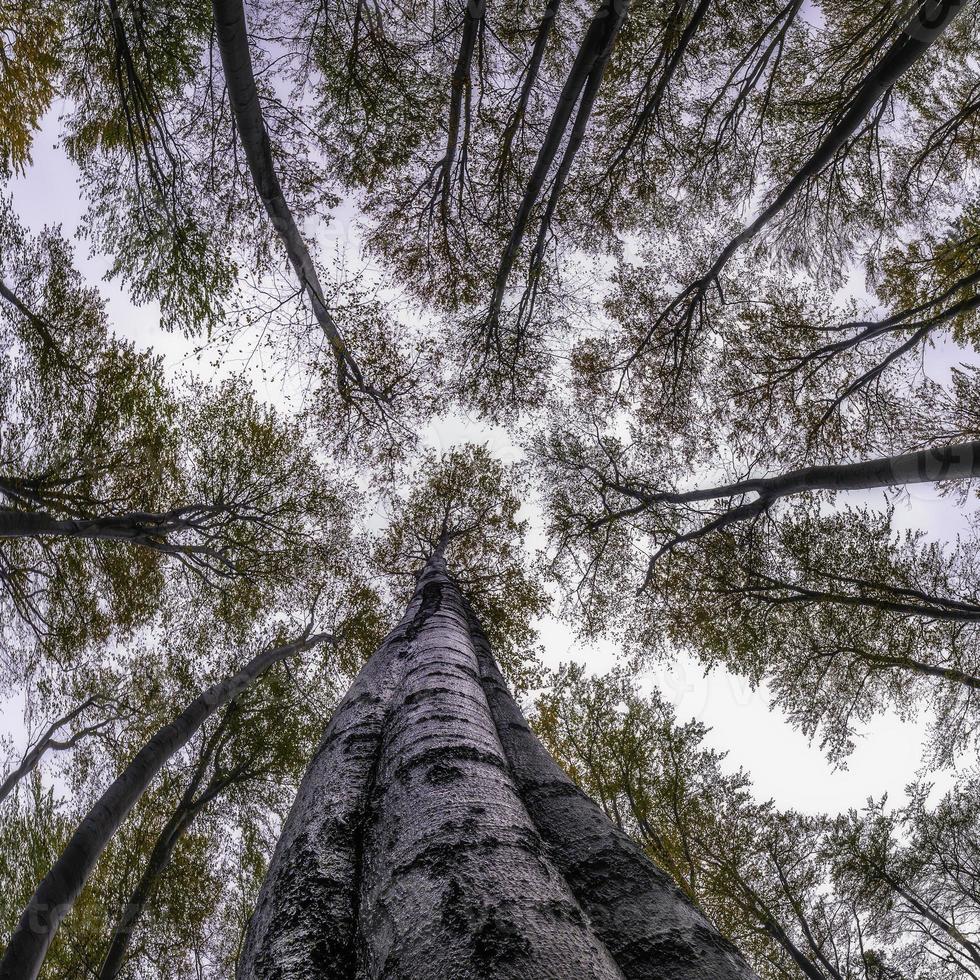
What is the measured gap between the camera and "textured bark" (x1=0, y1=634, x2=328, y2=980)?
3400mm

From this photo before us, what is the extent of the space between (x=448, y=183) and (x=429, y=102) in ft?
2.81

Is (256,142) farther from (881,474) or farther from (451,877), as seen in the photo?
(881,474)

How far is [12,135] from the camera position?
5.16 m

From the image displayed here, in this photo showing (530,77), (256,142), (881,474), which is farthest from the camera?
(530,77)

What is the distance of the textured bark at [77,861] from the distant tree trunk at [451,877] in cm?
338

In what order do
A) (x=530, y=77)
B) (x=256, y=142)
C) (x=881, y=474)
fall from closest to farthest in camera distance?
1. (x=256, y=142)
2. (x=881, y=474)
3. (x=530, y=77)

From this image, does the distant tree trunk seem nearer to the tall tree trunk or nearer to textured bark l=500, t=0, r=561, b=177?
the tall tree trunk

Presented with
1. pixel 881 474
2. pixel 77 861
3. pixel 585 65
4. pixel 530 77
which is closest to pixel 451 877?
pixel 77 861

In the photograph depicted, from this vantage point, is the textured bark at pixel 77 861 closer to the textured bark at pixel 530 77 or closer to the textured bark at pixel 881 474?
the textured bark at pixel 881 474

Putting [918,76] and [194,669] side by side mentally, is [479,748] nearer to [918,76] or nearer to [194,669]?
[918,76]

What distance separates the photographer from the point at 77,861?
12.4 feet

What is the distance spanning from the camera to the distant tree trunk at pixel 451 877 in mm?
951

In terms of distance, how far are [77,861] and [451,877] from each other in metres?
4.68

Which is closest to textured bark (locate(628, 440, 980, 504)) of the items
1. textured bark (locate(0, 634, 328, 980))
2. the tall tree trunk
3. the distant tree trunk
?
the distant tree trunk
